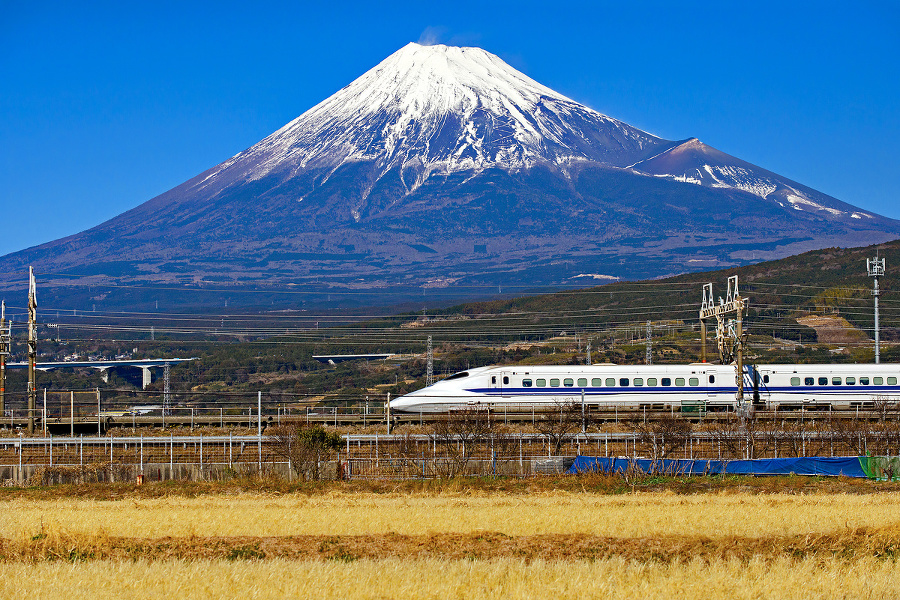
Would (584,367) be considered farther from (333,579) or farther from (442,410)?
(333,579)

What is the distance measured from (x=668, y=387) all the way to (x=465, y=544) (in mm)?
35554

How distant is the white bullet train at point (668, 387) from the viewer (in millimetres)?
55219

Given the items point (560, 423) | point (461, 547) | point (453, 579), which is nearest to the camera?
point (453, 579)

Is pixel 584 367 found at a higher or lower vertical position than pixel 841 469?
higher

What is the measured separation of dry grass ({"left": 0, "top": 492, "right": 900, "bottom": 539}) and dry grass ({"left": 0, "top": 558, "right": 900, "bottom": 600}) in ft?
13.5

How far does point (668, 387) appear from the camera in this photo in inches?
2194

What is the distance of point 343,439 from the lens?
46594mm

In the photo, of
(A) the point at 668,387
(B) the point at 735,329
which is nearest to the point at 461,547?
(B) the point at 735,329

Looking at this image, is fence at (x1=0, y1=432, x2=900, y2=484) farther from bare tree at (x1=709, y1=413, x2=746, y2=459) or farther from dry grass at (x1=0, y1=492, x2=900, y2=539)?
dry grass at (x1=0, y1=492, x2=900, y2=539)

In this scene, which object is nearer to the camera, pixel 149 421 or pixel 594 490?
pixel 594 490

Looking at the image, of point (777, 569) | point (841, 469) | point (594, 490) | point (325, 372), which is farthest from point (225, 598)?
point (325, 372)

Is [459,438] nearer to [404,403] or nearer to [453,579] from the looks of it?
[404,403]

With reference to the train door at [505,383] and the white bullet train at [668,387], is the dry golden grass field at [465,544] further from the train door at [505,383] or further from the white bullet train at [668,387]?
the train door at [505,383]

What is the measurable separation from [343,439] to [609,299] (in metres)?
117
